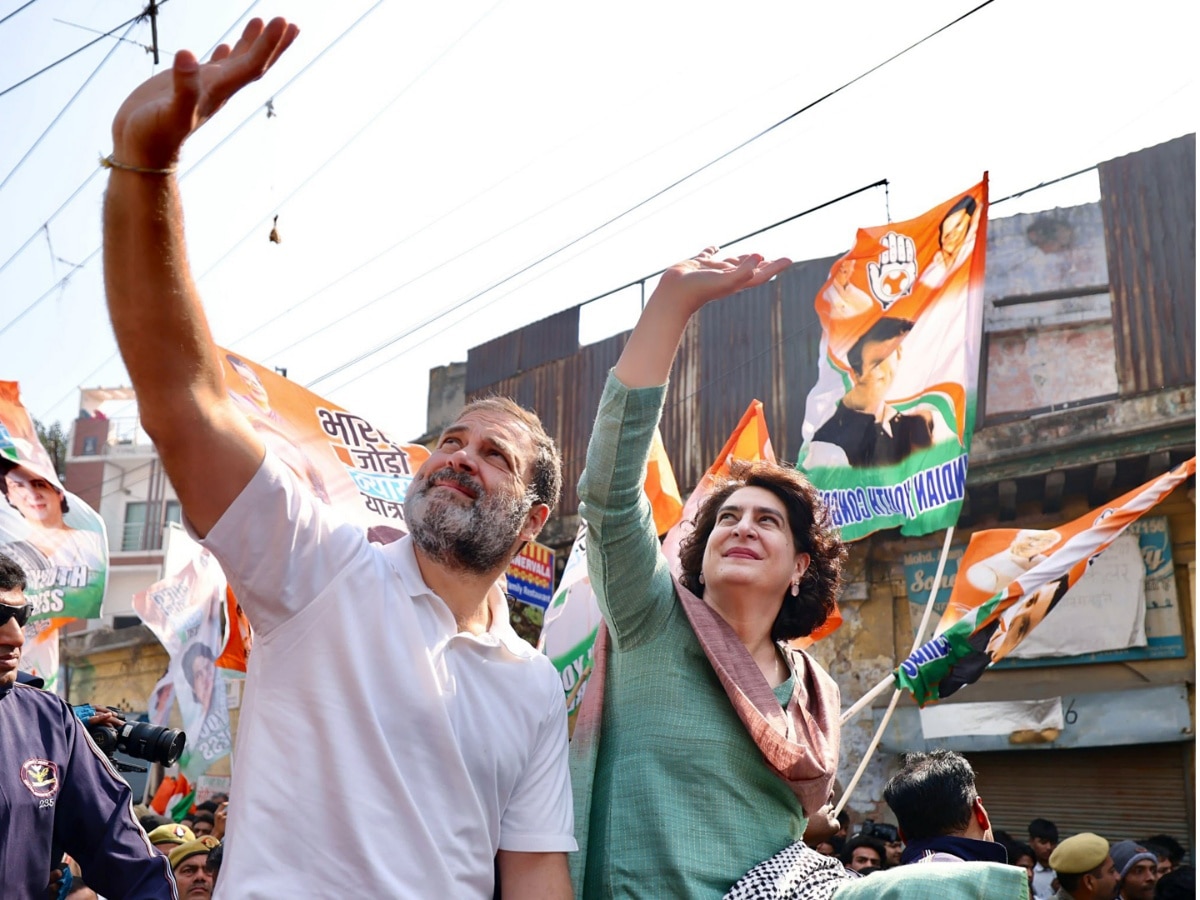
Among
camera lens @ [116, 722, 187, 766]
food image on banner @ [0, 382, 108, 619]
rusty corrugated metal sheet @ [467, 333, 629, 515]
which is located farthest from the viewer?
rusty corrugated metal sheet @ [467, 333, 629, 515]

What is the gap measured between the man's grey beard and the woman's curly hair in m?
0.79

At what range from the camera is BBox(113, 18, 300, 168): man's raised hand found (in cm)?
172

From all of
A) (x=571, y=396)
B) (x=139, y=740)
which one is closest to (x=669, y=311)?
(x=139, y=740)

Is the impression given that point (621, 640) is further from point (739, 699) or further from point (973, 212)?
point (973, 212)

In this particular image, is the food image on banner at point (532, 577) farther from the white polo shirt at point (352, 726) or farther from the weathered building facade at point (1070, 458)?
the white polo shirt at point (352, 726)

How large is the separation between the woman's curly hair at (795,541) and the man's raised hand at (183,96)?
1784 millimetres

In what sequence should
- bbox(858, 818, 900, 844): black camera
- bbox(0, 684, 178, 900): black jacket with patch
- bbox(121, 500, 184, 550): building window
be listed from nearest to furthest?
bbox(0, 684, 178, 900): black jacket with patch
bbox(858, 818, 900, 844): black camera
bbox(121, 500, 184, 550): building window

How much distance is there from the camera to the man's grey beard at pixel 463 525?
2.44 m

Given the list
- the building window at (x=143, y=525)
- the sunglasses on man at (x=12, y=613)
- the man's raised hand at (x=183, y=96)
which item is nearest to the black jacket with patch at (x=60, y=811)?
the sunglasses on man at (x=12, y=613)

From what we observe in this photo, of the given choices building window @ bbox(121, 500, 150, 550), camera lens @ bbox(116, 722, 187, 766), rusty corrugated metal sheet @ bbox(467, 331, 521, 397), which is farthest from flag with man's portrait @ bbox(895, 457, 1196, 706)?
building window @ bbox(121, 500, 150, 550)

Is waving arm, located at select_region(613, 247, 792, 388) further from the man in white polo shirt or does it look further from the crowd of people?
the man in white polo shirt

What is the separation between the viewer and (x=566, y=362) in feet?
59.8

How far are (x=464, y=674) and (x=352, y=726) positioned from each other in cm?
29

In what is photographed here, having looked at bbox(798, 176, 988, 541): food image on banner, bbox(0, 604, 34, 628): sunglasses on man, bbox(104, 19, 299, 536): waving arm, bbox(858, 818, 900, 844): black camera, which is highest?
bbox(798, 176, 988, 541): food image on banner
